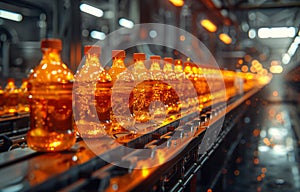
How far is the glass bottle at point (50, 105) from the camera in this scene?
5.09 feet

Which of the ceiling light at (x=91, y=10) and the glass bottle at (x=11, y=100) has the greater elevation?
the ceiling light at (x=91, y=10)

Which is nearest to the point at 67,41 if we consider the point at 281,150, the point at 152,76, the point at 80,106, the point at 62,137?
the point at 152,76

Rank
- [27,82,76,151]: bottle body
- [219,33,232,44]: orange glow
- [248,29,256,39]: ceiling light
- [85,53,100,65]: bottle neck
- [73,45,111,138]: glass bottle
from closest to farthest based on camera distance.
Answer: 1. [27,82,76,151]: bottle body
2. [73,45,111,138]: glass bottle
3. [85,53,100,65]: bottle neck
4. [219,33,232,44]: orange glow
5. [248,29,256,39]: ceiling light

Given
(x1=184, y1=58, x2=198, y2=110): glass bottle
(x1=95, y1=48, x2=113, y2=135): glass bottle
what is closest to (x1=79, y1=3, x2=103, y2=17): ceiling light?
(x1=184, y1=58, x2=198, y2=110): glass bottle

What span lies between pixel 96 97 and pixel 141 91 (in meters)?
0.48

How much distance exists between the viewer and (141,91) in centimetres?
238

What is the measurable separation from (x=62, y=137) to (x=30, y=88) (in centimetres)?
23

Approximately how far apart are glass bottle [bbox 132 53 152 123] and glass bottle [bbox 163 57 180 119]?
0.31 m

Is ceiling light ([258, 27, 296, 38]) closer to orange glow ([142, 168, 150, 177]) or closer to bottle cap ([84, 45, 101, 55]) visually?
bottle cap ([84, 45, 101, 55])

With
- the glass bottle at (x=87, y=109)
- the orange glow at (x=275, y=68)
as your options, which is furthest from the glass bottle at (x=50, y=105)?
the orange glow at (x=275, y=68)

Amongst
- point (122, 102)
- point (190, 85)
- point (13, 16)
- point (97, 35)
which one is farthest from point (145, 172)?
point (97, 35)

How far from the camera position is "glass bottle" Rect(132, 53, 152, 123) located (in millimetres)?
2344

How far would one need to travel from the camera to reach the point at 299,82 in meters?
14.7

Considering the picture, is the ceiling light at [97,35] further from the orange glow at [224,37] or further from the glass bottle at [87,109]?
the orange glow at [224,37]
